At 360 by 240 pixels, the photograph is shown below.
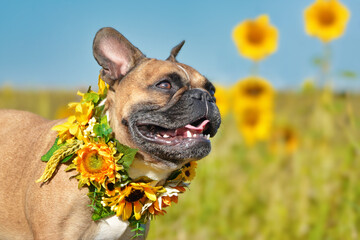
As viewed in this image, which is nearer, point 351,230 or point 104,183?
point 104,183

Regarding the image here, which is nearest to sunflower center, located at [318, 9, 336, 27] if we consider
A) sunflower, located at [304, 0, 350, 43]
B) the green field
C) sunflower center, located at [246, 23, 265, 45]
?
sunflower, located at [304, 0, 350, 43]

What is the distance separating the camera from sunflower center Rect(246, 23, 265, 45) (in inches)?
239

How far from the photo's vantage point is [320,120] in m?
6.02

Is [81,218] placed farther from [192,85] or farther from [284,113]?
[284,113]

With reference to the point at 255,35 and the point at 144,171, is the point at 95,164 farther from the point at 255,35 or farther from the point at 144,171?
the point at 255,35

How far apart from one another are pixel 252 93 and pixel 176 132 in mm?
3356

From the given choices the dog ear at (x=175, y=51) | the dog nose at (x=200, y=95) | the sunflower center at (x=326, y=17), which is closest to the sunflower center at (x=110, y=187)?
the dog nose at (x=200, y=95)

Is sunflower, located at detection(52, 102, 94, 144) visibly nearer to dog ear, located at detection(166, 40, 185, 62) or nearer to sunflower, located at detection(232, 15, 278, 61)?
dog ear, located at detection(166, 40, 185, 62)

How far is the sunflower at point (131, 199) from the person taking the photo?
9.68ft

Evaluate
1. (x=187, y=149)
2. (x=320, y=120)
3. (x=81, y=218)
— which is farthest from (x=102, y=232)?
(x=320, y=120)

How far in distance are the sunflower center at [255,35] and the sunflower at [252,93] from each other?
450 millimetres

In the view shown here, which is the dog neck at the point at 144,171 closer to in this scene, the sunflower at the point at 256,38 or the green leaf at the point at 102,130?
the green leaf at the point at 102,130

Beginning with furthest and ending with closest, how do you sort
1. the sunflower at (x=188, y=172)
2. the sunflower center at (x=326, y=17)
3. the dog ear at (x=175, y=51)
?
the sunflower center at (x=326, y=17) < the dog ear at (x=175, y=51) < the sunflower at (x=188, y=172)

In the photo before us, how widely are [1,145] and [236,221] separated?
124 inches
